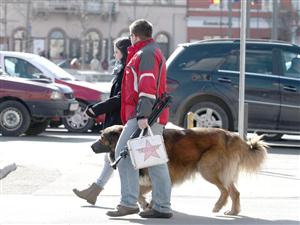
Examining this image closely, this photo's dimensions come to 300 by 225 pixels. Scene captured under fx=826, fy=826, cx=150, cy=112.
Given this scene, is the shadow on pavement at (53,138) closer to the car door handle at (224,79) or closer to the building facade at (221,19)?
the car door handle at (224,79)

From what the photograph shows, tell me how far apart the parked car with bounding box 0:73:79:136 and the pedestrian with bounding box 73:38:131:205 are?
7637 millimetres

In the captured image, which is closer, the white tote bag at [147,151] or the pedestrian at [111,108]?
the white tote bag at [147,151]

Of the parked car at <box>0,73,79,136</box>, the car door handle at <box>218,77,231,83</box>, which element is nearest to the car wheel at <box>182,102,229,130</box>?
the car door handle at <box>218,77,231,83</box>

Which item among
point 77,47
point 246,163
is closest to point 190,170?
point 246,163

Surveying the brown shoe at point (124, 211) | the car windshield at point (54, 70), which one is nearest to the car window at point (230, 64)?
the car windshield at point (54, 70)

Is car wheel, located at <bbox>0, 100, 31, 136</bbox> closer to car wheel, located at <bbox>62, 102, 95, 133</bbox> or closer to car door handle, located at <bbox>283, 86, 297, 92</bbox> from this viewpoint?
car wheel, located at <bbox>62, 102, 95, 133</bbox>

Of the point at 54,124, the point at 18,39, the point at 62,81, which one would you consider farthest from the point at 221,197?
the point at 18,39

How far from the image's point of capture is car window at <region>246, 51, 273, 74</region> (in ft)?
50.1

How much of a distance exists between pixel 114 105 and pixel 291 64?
7090 mm

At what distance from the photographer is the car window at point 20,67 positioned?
59.7ft

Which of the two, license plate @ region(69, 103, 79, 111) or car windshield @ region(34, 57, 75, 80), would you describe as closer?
license plate @ region(69, 103, 79, 111)

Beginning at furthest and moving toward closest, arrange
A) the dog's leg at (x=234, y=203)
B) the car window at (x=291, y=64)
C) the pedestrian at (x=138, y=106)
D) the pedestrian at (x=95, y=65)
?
1. the pedestrian at (x=95, y=65)
2. the car window at (x=291, y=64)
3. the dog's leg at (x=234, y=203)
4. the pedestrian at (x=138, y=106)

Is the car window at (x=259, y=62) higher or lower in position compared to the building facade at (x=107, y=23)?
lower

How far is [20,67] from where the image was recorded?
18.2m
